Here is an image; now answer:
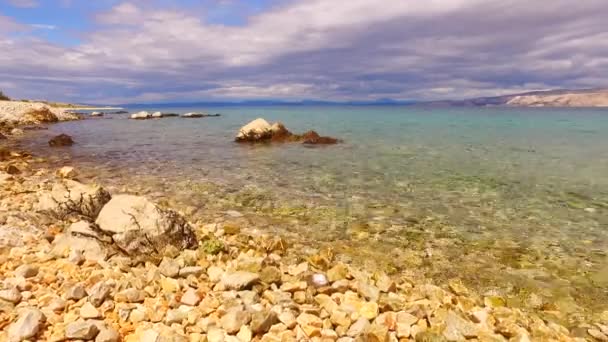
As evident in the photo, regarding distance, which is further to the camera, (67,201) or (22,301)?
(67,201)

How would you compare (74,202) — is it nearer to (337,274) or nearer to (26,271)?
(26,271)

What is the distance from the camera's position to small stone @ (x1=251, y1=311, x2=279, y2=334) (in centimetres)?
491

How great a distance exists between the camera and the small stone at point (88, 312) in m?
5.00

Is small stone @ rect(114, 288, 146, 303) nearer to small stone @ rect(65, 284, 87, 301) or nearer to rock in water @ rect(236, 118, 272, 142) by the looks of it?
small stone @ rect(65, 284, 87, 301)

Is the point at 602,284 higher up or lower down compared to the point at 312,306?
lower down

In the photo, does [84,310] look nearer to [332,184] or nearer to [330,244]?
[330,244]

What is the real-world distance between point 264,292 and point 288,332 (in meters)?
1.23

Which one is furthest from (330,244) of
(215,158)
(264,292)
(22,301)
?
(215,158)

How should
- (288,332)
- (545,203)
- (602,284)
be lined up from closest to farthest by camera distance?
(288,332) < (602,284) < (545,203)

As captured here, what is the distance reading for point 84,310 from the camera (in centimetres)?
507

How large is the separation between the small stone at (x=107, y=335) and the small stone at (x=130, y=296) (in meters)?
0.76

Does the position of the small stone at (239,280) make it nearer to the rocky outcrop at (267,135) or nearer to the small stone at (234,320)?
the small stone at (234,320)

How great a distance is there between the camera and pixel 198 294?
5.71m

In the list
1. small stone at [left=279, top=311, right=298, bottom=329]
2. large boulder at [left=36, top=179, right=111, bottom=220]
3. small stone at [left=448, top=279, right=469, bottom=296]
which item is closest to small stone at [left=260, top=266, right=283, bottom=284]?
small stone at [left=279, top=311, right=298, bottom=329]
